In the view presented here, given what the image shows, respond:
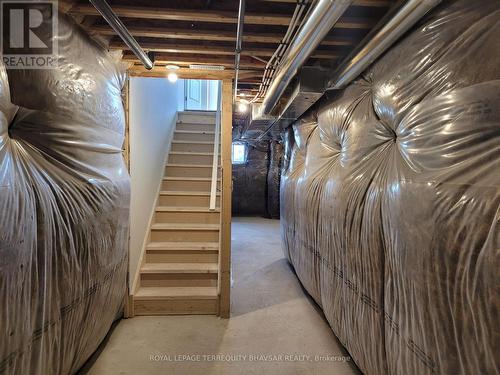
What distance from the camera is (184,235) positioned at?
2.84 meters

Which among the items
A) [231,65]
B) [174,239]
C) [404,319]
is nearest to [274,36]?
[231,65]

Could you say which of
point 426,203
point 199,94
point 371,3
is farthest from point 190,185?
point 199,94

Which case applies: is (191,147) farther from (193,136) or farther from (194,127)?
(194,127)

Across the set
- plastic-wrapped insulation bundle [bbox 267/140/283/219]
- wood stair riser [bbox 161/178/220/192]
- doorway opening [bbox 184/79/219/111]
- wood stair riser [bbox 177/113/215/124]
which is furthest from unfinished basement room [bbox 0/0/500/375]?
plastic-wrapped insulation bundle [bbox 267/140/283/219]

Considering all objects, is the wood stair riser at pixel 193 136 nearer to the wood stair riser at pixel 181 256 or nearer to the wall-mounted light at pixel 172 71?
→ the wall-mounted light at pixel 172 71

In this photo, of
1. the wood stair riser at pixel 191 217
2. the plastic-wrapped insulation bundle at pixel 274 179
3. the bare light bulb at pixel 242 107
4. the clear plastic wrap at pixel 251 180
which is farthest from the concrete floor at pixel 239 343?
the clear plastic wrap at pixel 251 180

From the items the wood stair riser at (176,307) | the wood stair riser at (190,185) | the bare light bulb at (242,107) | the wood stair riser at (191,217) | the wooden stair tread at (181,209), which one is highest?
the bare light bulb at (242,107)

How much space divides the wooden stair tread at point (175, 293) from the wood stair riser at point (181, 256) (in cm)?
28

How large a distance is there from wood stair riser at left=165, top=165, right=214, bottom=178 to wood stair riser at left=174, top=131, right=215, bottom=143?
77 cm

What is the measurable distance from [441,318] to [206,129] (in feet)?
13.6

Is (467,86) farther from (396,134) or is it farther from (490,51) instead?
(396,134)

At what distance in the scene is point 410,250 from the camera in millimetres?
1027

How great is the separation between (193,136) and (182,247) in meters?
2.15

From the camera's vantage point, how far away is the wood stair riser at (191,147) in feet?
13.2
